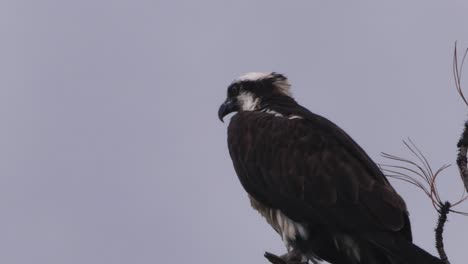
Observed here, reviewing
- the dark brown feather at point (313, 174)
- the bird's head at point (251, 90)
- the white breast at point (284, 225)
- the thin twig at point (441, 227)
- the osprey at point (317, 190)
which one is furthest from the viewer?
the bird's head at point (251, 90)

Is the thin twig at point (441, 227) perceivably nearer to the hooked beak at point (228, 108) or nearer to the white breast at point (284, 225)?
the white breast at point (284, 225)

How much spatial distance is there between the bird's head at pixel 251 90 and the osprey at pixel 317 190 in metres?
0.74

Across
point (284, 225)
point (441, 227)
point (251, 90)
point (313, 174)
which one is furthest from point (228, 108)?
point (441, 227)

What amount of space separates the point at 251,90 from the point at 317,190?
8.33 feet

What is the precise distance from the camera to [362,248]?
21.9 feet

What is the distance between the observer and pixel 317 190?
7125 mm

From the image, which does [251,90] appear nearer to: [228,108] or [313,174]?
[228,108]

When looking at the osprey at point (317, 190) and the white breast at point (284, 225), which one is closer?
the osprey at point (317, 190)

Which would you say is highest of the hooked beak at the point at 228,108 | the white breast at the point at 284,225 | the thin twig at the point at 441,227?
the hooked beak at the point at 228,108

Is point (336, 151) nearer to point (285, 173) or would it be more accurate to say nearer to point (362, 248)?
point (285, 173)

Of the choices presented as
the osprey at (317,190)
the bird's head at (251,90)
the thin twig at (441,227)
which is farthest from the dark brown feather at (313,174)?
the thin twig at (441,227)

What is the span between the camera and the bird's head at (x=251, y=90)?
9289 millimetres

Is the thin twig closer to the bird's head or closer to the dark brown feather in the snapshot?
the dark brown feather

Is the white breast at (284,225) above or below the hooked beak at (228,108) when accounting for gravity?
below
